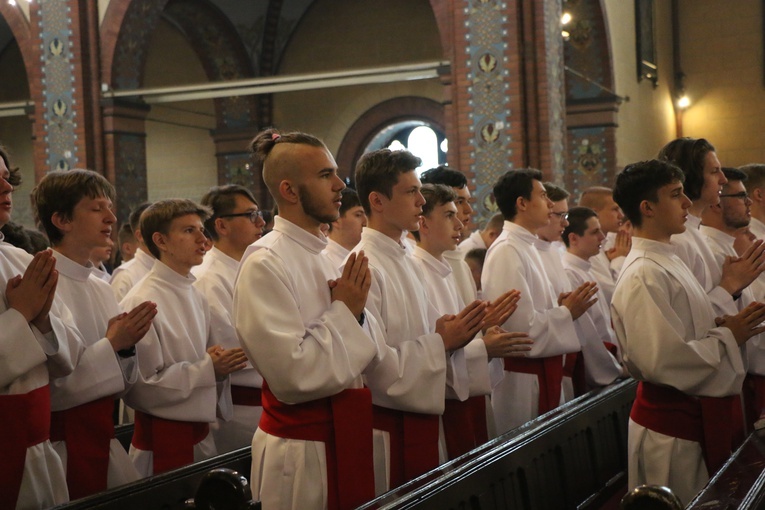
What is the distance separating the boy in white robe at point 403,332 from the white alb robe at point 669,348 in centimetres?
67

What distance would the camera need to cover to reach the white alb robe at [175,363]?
170 inches

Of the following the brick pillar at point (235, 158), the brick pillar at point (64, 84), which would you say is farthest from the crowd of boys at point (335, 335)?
the brick pillar at point (235, 158)

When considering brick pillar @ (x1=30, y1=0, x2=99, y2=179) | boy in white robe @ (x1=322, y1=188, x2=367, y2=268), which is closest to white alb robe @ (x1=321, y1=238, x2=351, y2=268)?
boy in white robe @ (x1=322, y1=188, x2=367, y2=268)

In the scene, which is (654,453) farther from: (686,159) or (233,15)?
(233,15)

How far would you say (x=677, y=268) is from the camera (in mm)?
4141

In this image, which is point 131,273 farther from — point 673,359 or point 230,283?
point 673,359

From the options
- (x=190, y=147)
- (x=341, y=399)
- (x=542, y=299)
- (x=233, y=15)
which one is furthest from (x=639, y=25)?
(x=341, y=399)

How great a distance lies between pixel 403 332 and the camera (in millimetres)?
4074

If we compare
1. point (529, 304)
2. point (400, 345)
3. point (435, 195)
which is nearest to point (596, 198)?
point (529, 304)

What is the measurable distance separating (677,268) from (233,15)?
13.1 meters

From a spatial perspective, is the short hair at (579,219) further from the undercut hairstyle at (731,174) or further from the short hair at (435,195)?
the short hair at (435,195)

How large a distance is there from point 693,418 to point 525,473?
2.64 feet

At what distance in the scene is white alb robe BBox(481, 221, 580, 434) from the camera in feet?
17.9

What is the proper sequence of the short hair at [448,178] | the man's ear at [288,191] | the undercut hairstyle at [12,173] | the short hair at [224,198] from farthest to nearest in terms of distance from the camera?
the short hair at [448,178], the short hair at [224,198], the undercut hairstyle at [12,173], the man's ear at [288,191]
